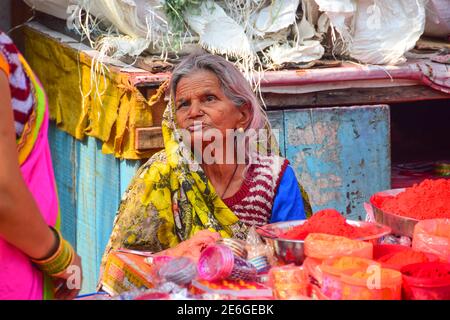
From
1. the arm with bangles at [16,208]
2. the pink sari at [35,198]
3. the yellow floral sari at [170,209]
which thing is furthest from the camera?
the yellow floral sari at [170,209]

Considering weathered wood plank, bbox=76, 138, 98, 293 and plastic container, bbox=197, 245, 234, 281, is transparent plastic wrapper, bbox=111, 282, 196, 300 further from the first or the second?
weathered wood plank, bbox=76, 138, 98, 293

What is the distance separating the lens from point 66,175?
5.03 m

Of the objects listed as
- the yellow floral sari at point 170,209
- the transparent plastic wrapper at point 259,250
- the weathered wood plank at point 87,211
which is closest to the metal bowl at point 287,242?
the transparent plastic wrapper at point 259,250

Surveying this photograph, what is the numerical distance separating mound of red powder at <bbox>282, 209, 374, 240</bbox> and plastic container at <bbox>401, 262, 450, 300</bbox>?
0.33m

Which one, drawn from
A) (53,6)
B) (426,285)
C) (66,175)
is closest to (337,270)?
(426,285)

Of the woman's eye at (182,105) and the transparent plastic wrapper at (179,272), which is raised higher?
the woman's eye at (182,105)

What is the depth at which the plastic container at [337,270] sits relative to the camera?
2184mm

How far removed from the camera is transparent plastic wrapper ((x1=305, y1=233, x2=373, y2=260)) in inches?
92.3

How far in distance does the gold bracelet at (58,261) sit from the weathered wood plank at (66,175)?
272 cm

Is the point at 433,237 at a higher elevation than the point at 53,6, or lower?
lower

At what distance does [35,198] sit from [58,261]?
0.57 feet

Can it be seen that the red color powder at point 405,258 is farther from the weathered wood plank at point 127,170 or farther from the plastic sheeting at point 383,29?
the plastic sheeting at point 383,29

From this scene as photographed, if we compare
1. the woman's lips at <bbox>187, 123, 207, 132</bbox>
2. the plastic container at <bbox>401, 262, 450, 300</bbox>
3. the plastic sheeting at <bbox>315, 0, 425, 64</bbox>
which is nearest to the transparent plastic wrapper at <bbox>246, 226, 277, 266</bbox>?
the plastic container at <bbox>401, 262, 450, 300</bbox>

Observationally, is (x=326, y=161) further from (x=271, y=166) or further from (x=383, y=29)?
(x=271, y=166)
